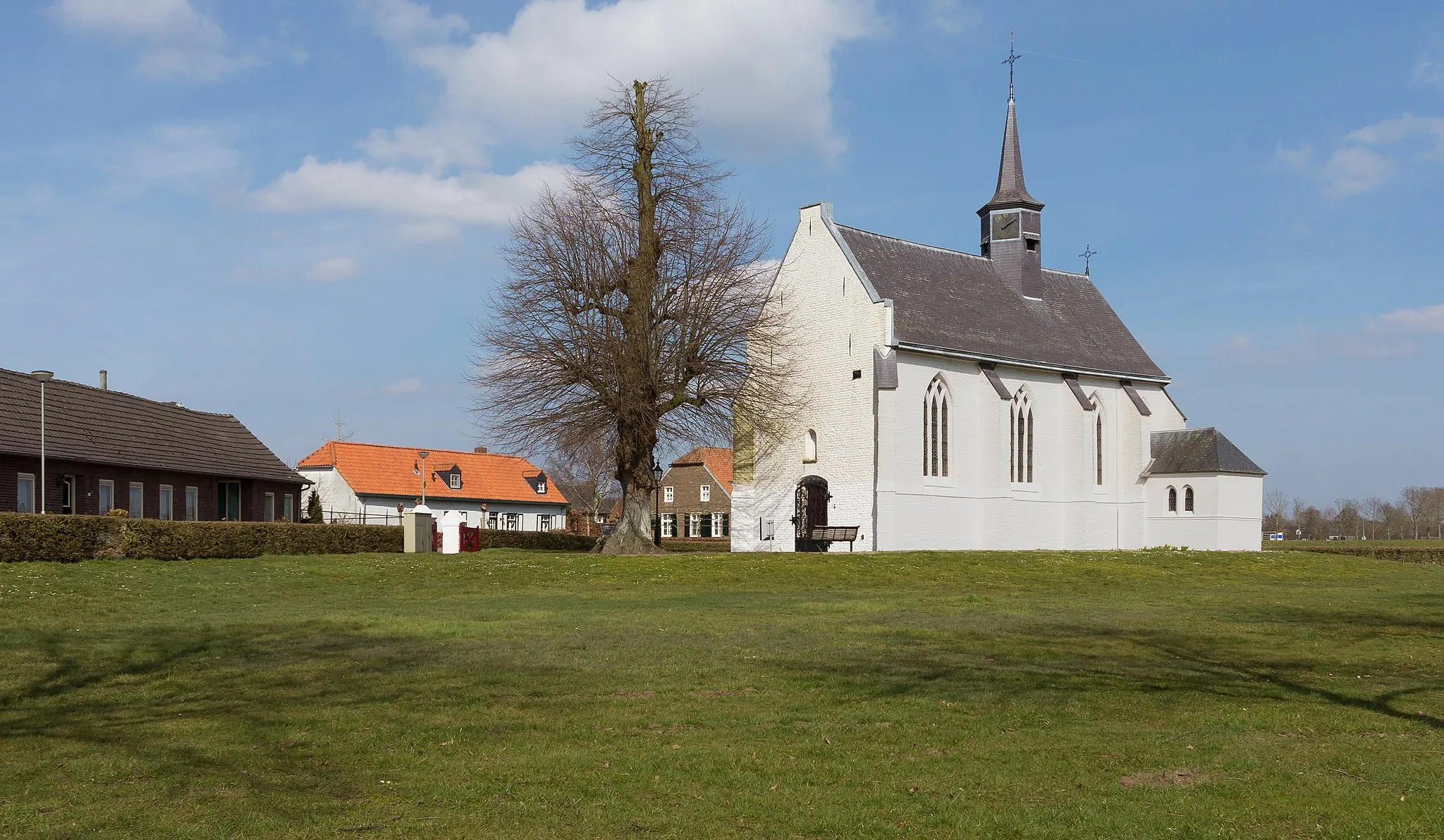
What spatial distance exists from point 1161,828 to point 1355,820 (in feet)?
3.52

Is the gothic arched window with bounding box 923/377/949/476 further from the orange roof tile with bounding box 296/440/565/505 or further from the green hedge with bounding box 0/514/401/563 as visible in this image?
the orange roof tile with bounding box 296/440/565/505

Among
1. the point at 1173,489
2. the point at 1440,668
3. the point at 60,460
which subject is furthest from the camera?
the point at 1173,489

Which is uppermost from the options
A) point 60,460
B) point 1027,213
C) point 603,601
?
point 1027,213

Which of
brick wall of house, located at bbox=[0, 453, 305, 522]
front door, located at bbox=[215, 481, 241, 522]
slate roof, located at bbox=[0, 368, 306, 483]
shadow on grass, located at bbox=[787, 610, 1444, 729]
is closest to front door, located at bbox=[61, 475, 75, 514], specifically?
brick wall of house, located at bbox=[0, 453, 305, 522]

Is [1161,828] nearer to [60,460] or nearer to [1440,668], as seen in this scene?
[1440,668]

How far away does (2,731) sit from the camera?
8992 mm

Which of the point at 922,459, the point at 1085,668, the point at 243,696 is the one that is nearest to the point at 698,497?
the point at 922,459

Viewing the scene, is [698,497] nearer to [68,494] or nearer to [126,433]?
[126,433]

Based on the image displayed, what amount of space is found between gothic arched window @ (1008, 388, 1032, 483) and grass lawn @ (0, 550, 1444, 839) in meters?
24.2

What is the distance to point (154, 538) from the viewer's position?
93.0 feet

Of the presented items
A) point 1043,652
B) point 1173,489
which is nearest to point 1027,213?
point 1173,489

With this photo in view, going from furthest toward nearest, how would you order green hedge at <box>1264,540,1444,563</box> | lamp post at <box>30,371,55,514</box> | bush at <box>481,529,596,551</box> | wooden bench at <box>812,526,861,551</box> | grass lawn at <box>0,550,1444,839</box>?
1. green hedge at <box>1264,540,1444,563</box>
2. bush at <box>481,529,596,551</box>
3. wooden bench at <box>812,526,861,551</box>
4. lamp post at <box>30,371,55,514</box>
5. grass lawn at <box>0,550,1444,839</box>

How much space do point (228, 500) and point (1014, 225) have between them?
31.4 m

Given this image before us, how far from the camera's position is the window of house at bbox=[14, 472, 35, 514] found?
3353 cm
